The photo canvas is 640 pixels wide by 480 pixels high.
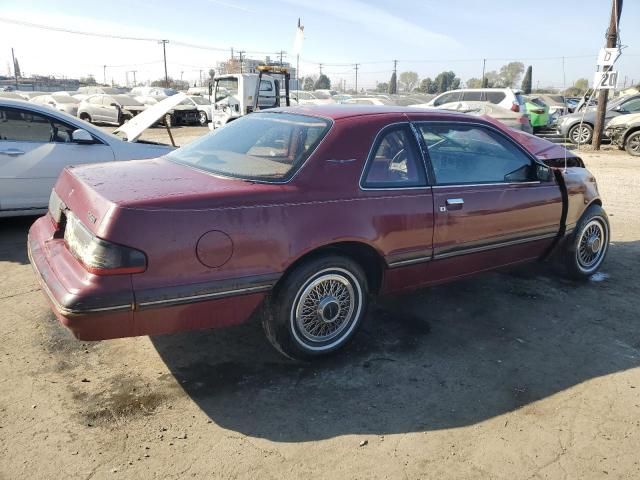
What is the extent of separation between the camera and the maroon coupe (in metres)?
2.57

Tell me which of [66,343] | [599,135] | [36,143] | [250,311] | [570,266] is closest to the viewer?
[250,311]

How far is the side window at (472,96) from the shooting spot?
627 inches

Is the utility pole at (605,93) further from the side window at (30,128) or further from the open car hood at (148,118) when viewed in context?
the side window at (30,128)

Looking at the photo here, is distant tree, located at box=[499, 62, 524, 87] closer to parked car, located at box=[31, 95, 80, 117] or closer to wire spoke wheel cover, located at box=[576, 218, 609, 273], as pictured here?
parked car, located at box=[31, 95, 80, 117]

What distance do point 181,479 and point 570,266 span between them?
3929mm

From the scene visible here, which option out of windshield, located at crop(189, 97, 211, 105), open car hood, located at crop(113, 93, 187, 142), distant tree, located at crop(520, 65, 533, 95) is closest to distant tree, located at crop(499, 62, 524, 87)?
distant tree, located at crop(520, 65, 533, 95)

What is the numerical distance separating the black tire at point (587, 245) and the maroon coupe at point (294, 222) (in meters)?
0.46

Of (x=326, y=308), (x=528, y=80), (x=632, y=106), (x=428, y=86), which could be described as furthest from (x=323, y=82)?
(x=326, y=308)

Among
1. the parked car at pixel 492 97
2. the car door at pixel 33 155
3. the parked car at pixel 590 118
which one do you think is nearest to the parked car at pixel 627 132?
the parked car at pixel 590 118

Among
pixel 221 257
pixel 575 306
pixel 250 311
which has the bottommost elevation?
pixel 575 306

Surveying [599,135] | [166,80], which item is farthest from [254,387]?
[166,80]

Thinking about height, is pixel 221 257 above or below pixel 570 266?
above

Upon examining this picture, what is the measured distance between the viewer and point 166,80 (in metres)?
69.4

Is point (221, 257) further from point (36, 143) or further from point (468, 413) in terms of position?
point (36, 143)
